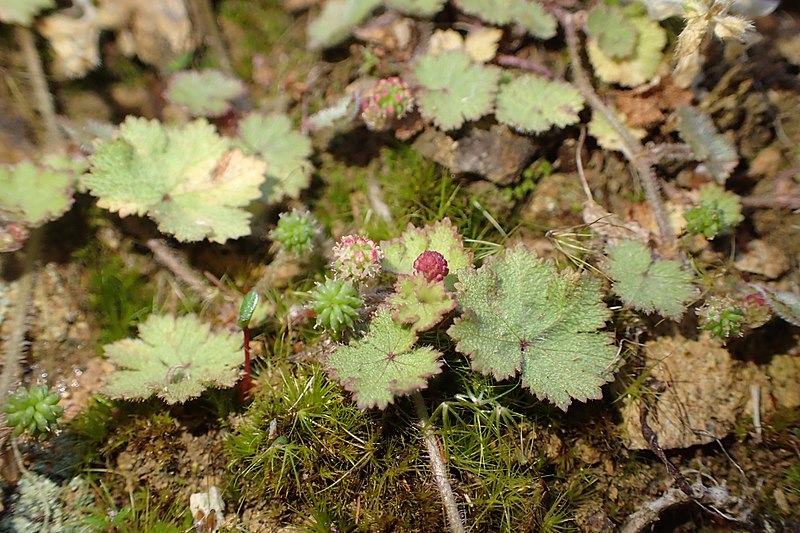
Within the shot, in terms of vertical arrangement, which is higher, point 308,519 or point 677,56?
point 677,56

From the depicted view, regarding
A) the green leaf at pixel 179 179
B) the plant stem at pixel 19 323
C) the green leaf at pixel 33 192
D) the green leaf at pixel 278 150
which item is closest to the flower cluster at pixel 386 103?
the green leaf at pixel 278 150

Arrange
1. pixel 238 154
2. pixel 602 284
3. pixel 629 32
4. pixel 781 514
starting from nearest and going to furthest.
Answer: pixel 781 514, pixel 602 284, pixel 238 154, pixel 629 32

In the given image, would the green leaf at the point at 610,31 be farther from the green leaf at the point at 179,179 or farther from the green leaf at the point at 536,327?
the green leaf at the point at 179,179

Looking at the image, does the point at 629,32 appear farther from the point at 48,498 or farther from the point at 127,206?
the point at 48,498

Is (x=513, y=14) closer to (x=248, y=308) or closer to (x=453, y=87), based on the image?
(x=453, y=87)

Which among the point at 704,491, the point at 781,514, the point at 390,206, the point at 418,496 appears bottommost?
the point at 781,514

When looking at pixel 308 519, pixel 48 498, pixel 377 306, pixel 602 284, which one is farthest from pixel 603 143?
pixel 48 498

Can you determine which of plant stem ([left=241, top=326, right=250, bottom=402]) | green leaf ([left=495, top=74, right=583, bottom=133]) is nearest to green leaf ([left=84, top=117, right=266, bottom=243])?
plant stem ([left=241, top=326, right=250, bottom=402])
